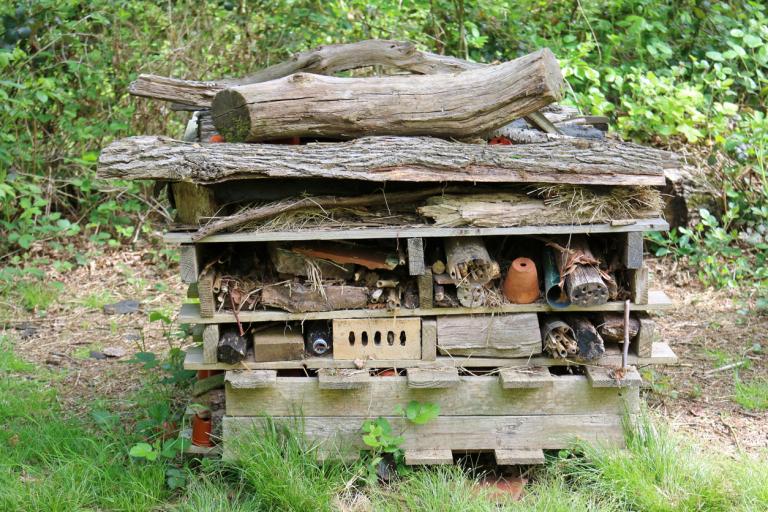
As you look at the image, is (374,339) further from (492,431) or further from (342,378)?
(492,431)

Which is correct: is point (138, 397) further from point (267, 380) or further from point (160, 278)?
point (160, 278)

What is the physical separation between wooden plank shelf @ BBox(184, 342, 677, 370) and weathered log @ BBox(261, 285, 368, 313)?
277 mm

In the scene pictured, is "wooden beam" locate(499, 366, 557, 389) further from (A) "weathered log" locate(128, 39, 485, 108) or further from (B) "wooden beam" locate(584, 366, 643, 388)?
(A) "weathered log" locate(128, 39, 485, 108)

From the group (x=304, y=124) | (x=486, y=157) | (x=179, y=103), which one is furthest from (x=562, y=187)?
(x=179, y=103)

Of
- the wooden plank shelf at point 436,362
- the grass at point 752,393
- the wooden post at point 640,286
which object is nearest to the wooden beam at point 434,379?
the wooden plank shelf at point 436,362

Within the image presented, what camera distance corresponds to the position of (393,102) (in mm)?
3955

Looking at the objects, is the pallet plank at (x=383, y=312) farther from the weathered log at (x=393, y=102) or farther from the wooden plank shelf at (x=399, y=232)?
the weathered log at (x=393, y=102)

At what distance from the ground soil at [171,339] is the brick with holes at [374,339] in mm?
1789

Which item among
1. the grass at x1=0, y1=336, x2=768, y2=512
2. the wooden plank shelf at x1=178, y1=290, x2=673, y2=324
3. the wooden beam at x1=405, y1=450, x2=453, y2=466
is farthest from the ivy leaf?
the wooden beam at x1=405, y1=450, x2=453, y2=466

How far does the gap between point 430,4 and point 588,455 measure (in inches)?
232

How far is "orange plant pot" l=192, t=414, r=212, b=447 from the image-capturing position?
165 inches

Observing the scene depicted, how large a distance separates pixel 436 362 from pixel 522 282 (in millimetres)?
594

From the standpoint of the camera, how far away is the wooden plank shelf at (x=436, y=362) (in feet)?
13.0

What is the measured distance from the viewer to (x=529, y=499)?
12.5 feet
